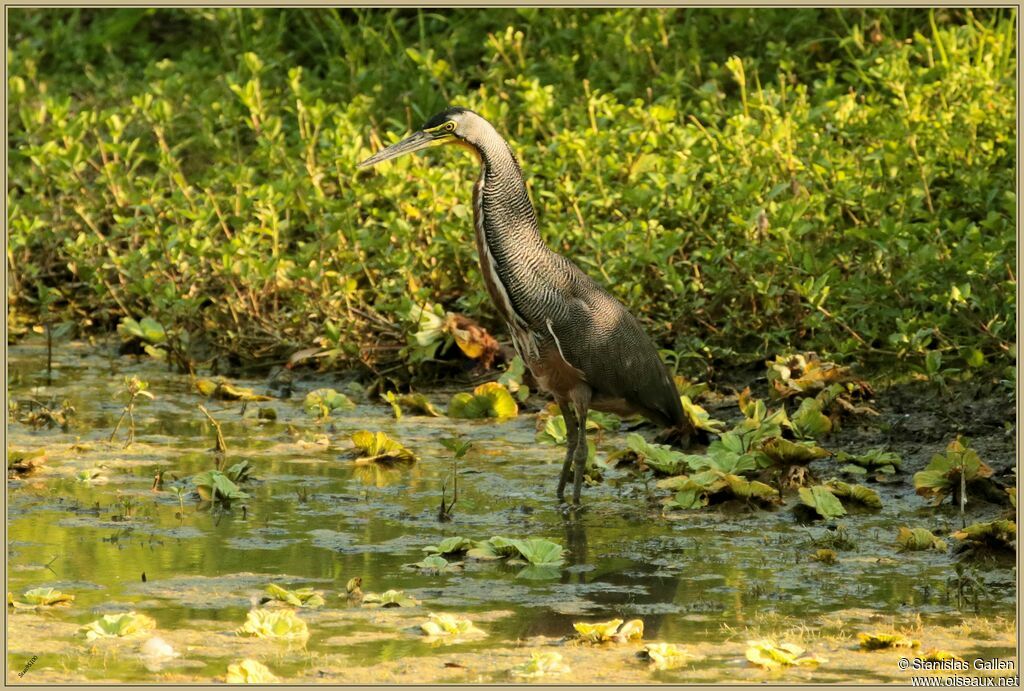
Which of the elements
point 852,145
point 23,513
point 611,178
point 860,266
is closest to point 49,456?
point 23,513

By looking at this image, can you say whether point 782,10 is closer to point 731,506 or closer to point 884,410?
point 884,410

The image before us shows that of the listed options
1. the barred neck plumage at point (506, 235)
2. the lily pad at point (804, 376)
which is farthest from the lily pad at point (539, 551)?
the lily pad at point (804, 376)

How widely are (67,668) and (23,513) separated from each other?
192 centimetres

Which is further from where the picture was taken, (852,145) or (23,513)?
(852,145)

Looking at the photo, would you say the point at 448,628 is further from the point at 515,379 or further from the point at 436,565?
the point at 515,379

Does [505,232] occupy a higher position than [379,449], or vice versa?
[505,232]

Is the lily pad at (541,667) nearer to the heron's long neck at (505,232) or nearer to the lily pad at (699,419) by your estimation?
the heron's long neck at (505,232)

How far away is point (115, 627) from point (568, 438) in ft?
8.24

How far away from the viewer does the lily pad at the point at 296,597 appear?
5.28 metres

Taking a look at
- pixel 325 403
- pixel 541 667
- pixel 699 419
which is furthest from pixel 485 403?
pixel 541 667

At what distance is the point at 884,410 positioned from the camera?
764 cm

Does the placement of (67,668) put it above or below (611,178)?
below

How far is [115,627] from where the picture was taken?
495cm

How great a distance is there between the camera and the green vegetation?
26.1ft
